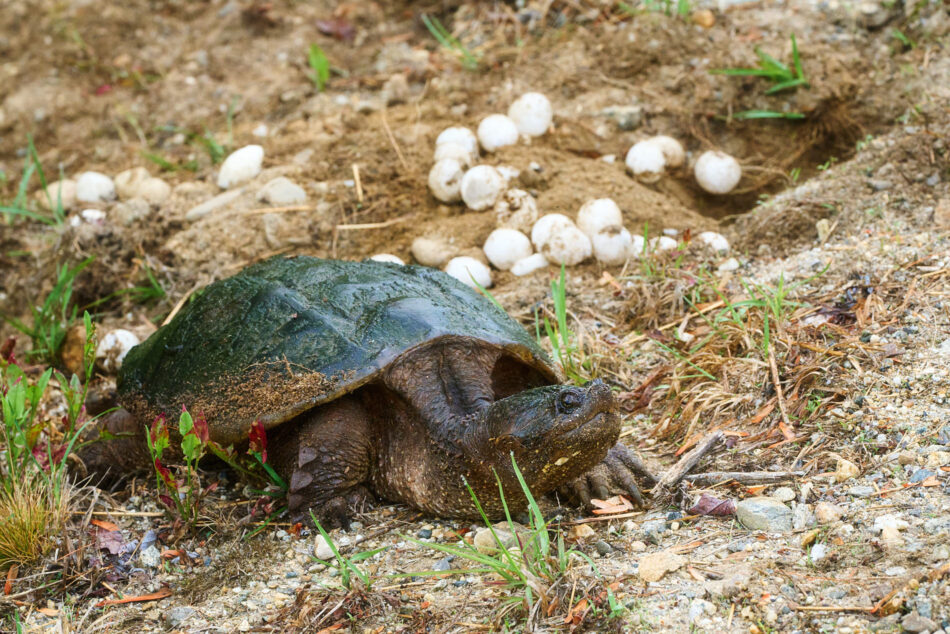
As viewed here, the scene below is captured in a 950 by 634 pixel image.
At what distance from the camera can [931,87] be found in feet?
13.6

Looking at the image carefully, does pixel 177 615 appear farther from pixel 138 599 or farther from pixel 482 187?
pixel 482 187

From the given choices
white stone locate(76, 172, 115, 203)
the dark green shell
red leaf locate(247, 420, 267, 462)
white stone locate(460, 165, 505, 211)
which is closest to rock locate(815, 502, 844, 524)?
the dark green shell

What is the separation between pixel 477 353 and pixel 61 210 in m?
2.84

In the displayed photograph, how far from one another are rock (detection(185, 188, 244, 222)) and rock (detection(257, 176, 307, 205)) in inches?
5.2

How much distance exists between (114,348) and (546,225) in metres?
1.85

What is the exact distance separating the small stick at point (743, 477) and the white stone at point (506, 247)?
1.64 meters

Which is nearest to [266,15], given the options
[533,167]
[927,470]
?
[533,167]

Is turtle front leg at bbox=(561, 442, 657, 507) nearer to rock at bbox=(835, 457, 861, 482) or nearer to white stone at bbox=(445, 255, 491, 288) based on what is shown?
rock at bbox=(835, 457, 861, 482)

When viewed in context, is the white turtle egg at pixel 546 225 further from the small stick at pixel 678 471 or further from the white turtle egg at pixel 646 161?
the small stick at pixel 678 471

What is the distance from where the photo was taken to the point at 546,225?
375 cm

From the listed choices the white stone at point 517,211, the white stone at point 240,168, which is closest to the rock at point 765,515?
the white stone at point 517,211

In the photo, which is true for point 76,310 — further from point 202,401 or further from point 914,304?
point 914,304

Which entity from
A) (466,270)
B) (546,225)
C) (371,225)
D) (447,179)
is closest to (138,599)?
(466,270)

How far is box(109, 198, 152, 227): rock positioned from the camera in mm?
4238
